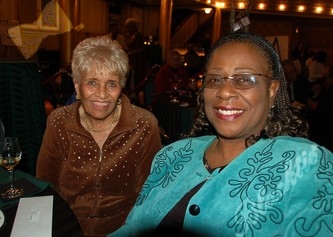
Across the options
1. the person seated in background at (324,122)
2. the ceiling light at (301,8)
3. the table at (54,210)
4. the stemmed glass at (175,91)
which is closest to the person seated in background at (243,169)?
the table at (54,210)

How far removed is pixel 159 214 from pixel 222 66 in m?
0.66

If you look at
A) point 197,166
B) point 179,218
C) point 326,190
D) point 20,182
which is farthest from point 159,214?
point 20,182

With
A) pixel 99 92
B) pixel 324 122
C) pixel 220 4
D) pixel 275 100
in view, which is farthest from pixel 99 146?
pixel 220 4

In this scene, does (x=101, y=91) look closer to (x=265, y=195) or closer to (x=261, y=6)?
(x=265, y=195)

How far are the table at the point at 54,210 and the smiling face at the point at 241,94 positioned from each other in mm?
721

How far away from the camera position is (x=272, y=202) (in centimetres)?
100

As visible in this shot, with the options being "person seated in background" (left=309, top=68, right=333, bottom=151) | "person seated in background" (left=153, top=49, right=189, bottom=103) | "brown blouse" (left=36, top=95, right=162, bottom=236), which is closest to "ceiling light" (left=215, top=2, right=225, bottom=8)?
"person seated in background" (left=153, top=49, right=189, bottom=103)

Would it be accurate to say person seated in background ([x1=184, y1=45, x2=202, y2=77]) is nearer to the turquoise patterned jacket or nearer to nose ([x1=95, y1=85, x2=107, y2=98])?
nose ([x1=95, y1=85, x2=107, y2=98])

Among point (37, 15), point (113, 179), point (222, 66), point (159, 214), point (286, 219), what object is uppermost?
point (37, 15)

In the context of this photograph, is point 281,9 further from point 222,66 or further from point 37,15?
point 222,66

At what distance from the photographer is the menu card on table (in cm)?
116

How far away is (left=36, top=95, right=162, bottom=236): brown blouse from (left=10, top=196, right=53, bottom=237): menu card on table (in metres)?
0.45

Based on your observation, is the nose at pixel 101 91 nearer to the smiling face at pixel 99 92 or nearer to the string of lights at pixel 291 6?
the smiling face at pixel 99 92

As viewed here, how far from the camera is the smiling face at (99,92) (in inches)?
73.3
